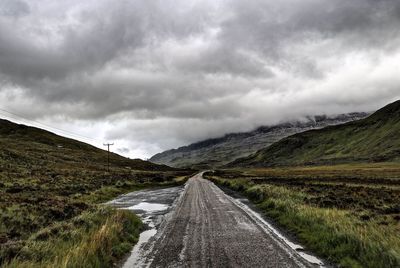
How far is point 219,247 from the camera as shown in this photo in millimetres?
12867

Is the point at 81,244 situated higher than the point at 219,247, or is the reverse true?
the point at 81,244

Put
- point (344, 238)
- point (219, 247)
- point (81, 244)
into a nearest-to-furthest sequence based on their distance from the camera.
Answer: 1. point (81, 244)
2. point (344, 238)
3. point (219, 247)

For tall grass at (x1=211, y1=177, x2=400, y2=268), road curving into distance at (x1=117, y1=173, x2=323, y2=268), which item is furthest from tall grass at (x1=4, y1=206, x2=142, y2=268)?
A: tall grass at (x1=211, y1=177, x2=400, y2=268)

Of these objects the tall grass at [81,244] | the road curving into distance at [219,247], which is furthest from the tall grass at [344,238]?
the tall grass at [81,244]

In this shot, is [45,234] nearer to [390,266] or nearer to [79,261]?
[79,261]

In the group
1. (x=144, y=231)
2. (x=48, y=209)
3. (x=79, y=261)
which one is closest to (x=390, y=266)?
(x=79, y=261)

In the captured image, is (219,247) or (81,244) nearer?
(81,244)

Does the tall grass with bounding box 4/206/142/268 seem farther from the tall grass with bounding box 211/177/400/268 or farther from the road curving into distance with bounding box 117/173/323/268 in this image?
the tall grass with bounding box 211/177/400/268

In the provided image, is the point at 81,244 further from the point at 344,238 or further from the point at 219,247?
the point at 344,238

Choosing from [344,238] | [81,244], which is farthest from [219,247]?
[81,244]

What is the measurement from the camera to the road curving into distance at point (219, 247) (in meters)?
10.9

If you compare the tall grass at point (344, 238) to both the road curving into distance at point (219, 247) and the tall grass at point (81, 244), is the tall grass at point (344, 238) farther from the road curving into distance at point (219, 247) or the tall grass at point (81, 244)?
the tall grass at point (81, 244)

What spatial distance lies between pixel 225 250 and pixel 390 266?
525 cm

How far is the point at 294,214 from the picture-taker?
61.3ft
